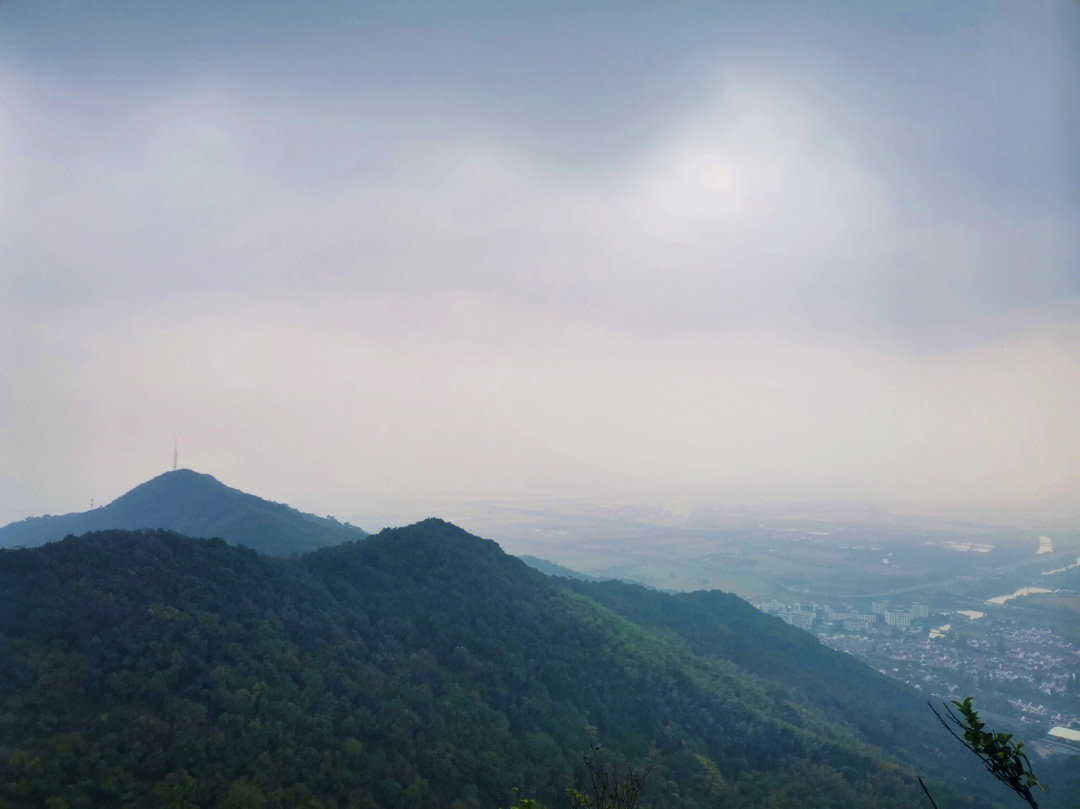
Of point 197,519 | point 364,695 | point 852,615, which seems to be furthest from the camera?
point 852,615

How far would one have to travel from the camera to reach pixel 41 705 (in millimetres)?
16594

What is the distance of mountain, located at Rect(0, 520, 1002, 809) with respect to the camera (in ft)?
54.3

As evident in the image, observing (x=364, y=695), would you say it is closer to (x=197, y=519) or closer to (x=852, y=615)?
(x=197, y=519)

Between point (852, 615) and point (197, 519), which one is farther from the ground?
point (197, 519)

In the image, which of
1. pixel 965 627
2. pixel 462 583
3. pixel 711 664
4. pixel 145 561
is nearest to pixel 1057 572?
pixel 965 627

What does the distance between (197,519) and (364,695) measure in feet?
108

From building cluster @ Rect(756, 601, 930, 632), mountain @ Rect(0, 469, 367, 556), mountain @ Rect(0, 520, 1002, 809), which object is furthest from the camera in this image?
building cluster @ Rect(756, 601, 930, 632)

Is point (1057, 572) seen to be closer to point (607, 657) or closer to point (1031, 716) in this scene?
point (1031, 716)

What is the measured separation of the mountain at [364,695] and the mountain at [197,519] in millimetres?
13017

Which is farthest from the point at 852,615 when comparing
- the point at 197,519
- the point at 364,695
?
the point at 197,519

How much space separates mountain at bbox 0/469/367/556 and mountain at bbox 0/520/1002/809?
1302 centimetres

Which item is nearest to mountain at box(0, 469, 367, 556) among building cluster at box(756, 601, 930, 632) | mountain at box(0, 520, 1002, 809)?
mountain at box(0, 520, 1002, 809)

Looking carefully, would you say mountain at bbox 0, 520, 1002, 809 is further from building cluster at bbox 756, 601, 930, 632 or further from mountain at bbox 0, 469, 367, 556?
building cluster at bbox 756, 601, 930, 632

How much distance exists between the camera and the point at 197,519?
4788 cm
